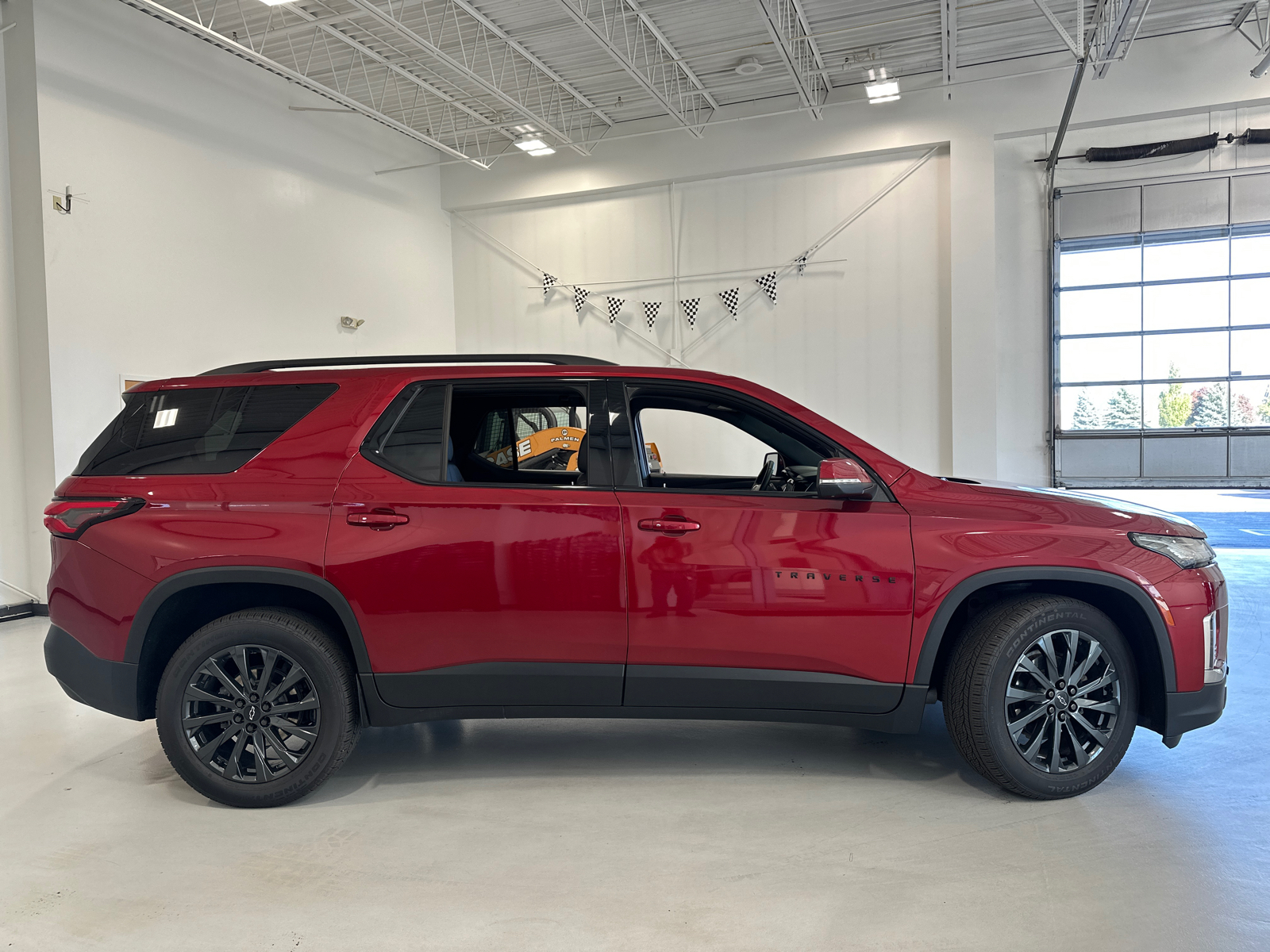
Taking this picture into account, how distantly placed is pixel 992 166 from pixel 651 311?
14.5ft

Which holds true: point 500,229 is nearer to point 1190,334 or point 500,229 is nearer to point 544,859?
point 1190,334

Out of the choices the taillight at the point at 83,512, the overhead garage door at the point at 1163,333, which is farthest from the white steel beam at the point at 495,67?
the overhead garage door at the point at 1163,333

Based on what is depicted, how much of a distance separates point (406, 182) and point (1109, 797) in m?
10.8

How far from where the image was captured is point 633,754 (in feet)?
11.0

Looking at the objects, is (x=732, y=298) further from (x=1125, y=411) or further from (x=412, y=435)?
(x=412, y=435)

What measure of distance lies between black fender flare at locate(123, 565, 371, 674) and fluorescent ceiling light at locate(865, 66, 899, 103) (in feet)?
26.2

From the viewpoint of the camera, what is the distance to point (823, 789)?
2.99 meters

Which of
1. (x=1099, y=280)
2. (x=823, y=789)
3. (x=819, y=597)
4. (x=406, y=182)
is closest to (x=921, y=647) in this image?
(x=819, y=597)

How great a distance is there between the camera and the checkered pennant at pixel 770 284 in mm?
10719

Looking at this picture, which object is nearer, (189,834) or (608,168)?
(189,834)

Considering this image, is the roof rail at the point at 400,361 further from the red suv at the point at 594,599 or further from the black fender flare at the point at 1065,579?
the black fender flare at the point at 1065,579

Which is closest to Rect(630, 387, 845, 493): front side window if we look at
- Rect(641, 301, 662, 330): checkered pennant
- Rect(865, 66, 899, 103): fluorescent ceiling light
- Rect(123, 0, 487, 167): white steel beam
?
Rect(123, 0, 487, 167): white steel beam

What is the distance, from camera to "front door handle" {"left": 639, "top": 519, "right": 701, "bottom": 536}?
279cm

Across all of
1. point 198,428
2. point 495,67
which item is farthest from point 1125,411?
point 198,428
